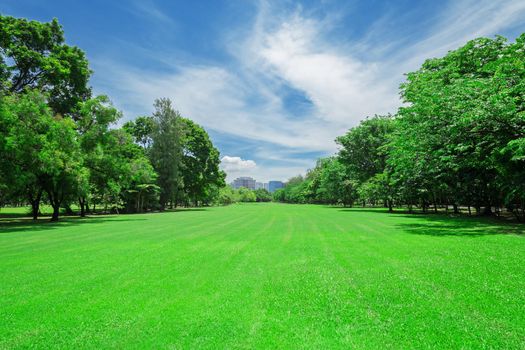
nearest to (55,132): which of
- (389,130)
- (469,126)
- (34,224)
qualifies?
(34,224)

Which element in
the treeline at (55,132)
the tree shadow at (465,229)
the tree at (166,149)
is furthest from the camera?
the tree at (166,149)

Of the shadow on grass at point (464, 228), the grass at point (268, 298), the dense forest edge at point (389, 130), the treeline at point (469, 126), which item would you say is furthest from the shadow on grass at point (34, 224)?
the treeline at point (469, 126)

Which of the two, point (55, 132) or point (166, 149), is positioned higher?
point (166, 149)

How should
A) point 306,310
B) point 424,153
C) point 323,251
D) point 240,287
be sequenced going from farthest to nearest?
point 424,153, point 323,251, point 240,287, point 306,310

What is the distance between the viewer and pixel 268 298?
5.73m

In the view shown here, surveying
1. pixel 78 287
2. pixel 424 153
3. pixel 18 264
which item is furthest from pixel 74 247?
pixel 424 153

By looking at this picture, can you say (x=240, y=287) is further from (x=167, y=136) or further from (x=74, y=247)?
(x=167, y=136)

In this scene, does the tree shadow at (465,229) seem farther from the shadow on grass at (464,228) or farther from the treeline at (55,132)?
the treeline at (55,132)

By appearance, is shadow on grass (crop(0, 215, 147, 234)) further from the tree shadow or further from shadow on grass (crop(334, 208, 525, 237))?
shadow on grass (crop(334, 208, 525, 237))

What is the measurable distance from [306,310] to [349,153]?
45.5 meters

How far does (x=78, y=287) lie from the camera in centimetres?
661

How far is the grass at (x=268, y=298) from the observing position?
4152mm

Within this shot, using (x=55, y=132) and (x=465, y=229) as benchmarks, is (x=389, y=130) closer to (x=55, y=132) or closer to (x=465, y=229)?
(x=465, y=229)

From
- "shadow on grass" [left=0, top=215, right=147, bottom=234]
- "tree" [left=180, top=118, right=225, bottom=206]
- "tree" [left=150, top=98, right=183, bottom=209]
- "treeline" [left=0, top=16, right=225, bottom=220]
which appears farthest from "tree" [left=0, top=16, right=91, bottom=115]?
"tree" [left=180, top=118, right=225, bottom=206]
